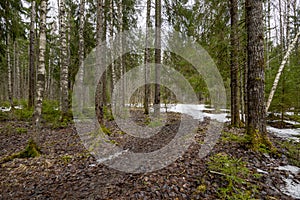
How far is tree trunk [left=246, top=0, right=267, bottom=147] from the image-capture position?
416 cm

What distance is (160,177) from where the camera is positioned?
3.12 m

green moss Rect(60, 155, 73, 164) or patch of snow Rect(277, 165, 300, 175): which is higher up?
patch of snow Rect(277, 165, 300, 175)

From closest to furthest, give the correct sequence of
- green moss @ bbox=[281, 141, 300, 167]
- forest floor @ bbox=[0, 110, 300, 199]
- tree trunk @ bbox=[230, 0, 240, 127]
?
forest floor @ bbox=[0, 110, 300, 199], green moss @ bbox=[281, 141, 300, 167], tree trunk @ bbox=[230, 0, 240, 127]

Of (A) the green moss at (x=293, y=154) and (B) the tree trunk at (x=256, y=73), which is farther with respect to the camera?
(B) the tree trunk at (x=256, y=73)

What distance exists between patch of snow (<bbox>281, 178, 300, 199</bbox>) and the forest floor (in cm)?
6

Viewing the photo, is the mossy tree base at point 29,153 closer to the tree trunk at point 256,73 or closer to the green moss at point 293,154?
the tree trunk at point 256,73

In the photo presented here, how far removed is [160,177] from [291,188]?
7.50ft

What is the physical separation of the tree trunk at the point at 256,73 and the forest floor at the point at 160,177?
52cm

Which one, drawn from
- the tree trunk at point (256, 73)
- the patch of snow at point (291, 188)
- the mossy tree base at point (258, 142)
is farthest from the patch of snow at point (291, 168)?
the tree trunk at point (256, 73)

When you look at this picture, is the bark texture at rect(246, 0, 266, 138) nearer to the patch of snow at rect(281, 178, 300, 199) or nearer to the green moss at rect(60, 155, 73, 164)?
the patch of snow at rect(281, 178, 300, 199)

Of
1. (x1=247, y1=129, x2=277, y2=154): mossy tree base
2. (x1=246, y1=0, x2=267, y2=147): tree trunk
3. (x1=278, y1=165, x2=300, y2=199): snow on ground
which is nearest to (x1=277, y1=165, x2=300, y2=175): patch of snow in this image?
(x1=278, y1=165, x2=300, y2=199): snow on ground

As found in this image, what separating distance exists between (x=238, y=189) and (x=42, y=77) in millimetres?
5110

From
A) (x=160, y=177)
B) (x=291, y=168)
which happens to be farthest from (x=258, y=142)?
(x=160, y=177)

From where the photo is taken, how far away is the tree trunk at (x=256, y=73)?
4.16 metres
